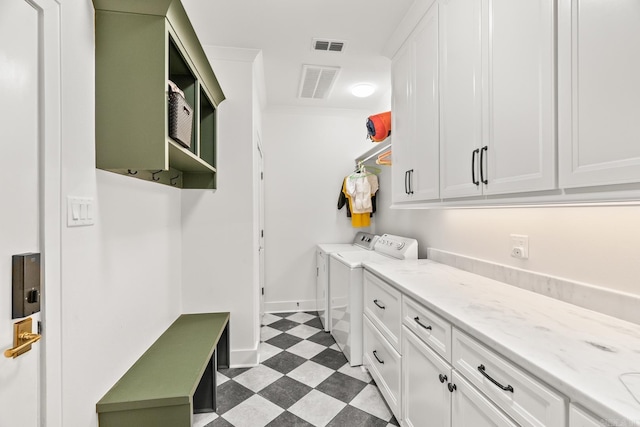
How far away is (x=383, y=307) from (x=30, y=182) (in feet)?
5.71

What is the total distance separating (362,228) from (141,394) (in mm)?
2975

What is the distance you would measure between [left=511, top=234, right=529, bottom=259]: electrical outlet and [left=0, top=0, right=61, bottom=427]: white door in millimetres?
1988

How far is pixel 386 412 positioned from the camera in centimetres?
181

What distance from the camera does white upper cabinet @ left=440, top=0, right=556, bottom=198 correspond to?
105 cm

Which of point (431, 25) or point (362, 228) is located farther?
point (362, 228)

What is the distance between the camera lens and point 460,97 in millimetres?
1505

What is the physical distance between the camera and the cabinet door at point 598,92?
0.79 metres

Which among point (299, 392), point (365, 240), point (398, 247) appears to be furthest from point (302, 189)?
point (299, 392)

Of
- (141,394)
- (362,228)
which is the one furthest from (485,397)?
(362,228)

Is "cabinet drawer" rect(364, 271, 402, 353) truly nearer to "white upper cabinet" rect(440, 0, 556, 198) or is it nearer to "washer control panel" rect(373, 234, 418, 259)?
"washer control panel" rect(373, 234, 418, 259)

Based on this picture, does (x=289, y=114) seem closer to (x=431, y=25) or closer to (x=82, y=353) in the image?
(x=431, y=25)

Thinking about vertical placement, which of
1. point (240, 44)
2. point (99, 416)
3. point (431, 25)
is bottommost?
point (99, 416)

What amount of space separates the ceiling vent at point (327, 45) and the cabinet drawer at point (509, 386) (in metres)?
2.15

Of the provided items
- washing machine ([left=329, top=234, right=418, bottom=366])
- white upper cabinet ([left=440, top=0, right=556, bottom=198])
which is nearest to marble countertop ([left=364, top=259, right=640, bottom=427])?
white upper cabinet ([left=440, top=0, right=556, bottom=198])
